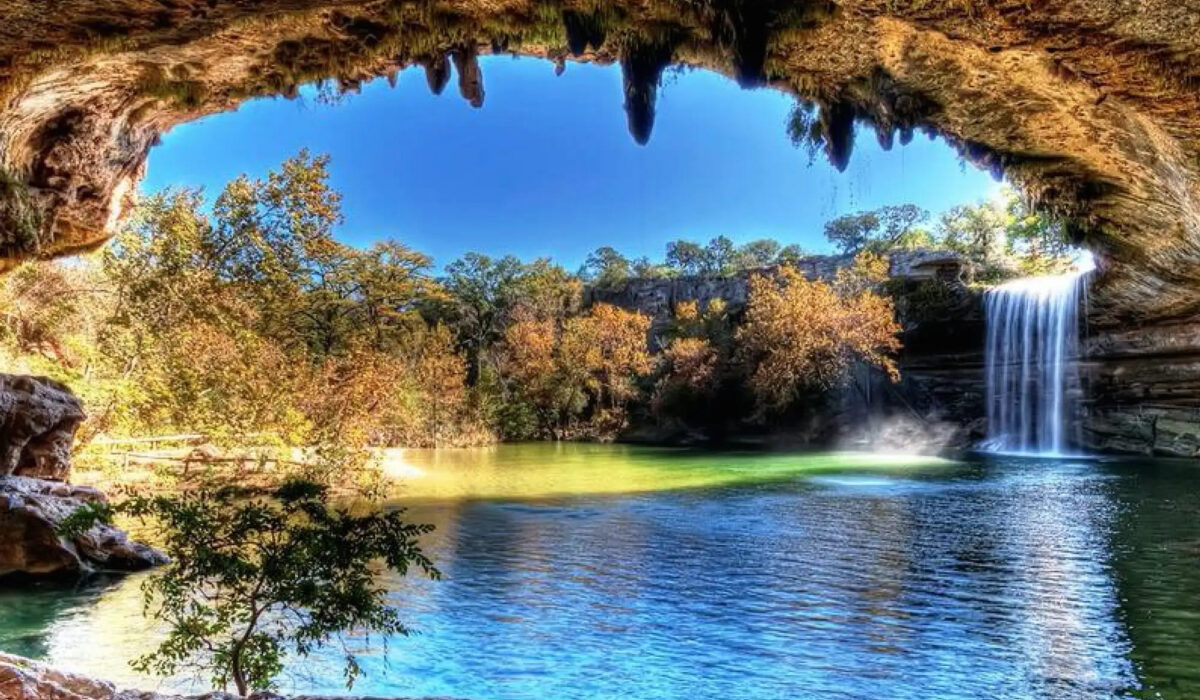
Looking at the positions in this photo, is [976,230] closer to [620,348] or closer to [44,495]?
[620,348]

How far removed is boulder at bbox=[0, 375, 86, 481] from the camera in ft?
29.3

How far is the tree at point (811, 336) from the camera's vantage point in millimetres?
28391

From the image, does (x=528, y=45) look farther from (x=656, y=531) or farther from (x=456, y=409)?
(x=456, y=409)

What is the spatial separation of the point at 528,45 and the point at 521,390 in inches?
1319

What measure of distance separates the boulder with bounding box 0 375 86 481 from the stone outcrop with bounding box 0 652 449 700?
6.70 meters

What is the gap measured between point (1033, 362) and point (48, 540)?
28688 mm

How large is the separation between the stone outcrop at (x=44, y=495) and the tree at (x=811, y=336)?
25173 millimetres

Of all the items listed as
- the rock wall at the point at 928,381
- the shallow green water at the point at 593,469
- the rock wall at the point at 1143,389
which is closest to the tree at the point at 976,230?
the rock wall at the point at 928,381

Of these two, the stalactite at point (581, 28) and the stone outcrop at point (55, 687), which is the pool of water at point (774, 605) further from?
the stalactite at point (581, 28)

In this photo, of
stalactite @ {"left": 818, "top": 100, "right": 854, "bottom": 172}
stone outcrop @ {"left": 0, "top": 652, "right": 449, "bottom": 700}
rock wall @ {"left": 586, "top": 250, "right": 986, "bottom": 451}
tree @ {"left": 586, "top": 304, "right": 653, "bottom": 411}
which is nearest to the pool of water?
stone outcrop @ {"left": 0, "top": 652, "right": 449, "bottom": 700}

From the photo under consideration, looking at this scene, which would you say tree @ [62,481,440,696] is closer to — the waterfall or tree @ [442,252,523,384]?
the waterfall

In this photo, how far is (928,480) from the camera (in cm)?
1739

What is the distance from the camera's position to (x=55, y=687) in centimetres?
339

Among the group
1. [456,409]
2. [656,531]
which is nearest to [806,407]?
[456,409]
